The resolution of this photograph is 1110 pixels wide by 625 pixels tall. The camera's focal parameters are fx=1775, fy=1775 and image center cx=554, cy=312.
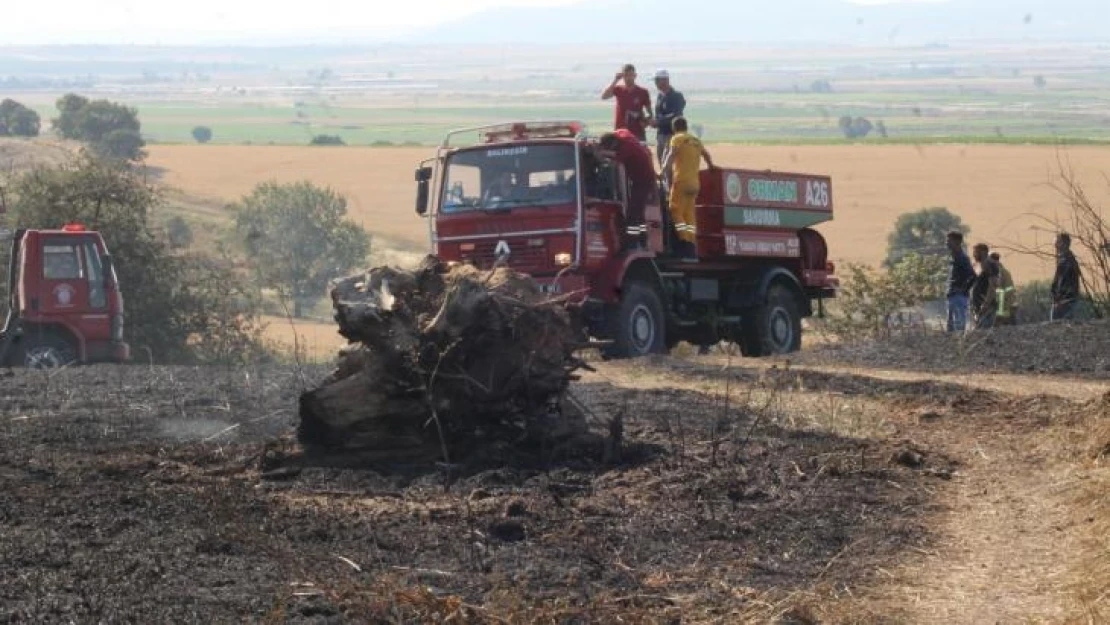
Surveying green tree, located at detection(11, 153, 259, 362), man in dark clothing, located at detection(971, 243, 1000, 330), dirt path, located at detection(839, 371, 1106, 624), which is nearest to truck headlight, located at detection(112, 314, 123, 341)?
green tree, located at detection(11, 153, 259, 362)

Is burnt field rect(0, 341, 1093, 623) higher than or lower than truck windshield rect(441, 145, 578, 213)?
lower

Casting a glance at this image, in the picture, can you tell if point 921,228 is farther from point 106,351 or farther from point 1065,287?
point 106,351

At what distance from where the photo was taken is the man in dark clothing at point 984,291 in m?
21.8

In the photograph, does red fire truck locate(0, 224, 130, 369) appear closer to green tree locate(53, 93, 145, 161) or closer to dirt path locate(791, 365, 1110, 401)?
dirt path locate(791, 365, 1110, 401)

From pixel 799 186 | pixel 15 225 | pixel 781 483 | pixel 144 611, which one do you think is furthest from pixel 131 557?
pixel 15 225

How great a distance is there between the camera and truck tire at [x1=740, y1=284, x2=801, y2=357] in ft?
74.4

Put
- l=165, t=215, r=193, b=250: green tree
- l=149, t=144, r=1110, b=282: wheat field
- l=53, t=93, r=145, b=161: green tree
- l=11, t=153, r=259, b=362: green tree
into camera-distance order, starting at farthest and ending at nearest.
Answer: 1. l=53, t=93, r=145, b=161: green tree
2. l=149, t=144, r=1110, b=282: wheat field
3. l=165, t=215, r=193, b=250: green tree
4. l=11, t=153, r=259, b=362: green tree

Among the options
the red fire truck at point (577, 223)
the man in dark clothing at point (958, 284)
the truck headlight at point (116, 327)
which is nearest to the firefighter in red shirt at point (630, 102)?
the red fire truck at point (577, 223)

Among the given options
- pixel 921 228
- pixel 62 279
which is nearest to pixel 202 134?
pixel 921 228

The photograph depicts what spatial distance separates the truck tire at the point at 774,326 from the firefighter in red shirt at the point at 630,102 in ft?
10.7

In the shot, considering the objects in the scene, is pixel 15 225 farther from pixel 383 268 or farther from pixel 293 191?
pixel 293 191

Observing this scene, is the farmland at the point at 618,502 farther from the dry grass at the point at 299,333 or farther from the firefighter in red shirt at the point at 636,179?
the dry grass at the point at 299,333

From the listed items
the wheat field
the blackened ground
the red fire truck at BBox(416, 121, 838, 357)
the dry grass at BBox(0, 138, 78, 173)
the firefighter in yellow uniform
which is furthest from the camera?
the wheat field

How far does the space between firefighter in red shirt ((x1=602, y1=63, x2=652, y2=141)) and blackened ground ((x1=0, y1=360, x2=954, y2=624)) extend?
7399 millimetres
